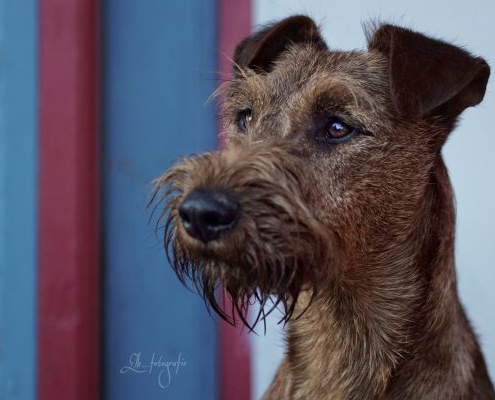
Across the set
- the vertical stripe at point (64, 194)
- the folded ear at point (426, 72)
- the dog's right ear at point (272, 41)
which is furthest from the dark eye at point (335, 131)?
the vertical stripe at point (64, 194)

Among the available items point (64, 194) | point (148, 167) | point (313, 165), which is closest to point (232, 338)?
Result: point (148, 167)

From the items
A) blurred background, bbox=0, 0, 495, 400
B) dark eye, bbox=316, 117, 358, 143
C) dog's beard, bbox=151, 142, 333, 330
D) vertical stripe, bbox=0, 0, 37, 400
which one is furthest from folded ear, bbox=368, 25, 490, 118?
vertical stripe, bbox=0, 0, 37, 400

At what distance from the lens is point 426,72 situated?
2.31 metres

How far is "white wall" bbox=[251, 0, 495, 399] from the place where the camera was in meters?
2.93

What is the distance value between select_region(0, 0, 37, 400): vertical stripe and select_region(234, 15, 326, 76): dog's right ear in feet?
2.94

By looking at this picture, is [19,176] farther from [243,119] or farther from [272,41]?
[272,41]

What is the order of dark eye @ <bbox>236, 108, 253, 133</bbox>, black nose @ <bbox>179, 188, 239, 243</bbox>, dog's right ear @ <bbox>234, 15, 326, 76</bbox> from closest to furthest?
black nose @ <bbox>179, 188, 239, 243</bbox> → dark eye @ <bbox>236, 108, 253, 133</bbox> → dog's right ear @ <bbox>234, 15, 326, 76</bbox>

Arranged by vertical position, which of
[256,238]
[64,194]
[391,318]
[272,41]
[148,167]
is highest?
[272,41]

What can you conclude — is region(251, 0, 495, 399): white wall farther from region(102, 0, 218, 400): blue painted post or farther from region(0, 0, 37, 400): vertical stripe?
region(0, 0, 37, 400): vertical stripe

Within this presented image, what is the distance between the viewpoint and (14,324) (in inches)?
115

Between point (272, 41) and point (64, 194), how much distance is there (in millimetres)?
1077

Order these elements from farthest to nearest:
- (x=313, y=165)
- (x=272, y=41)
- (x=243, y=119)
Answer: (x=272, y=41), (x=243, y=119), (x=313, y=165)

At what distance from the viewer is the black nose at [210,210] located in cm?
185

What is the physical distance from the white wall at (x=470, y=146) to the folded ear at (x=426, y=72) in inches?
23.3
